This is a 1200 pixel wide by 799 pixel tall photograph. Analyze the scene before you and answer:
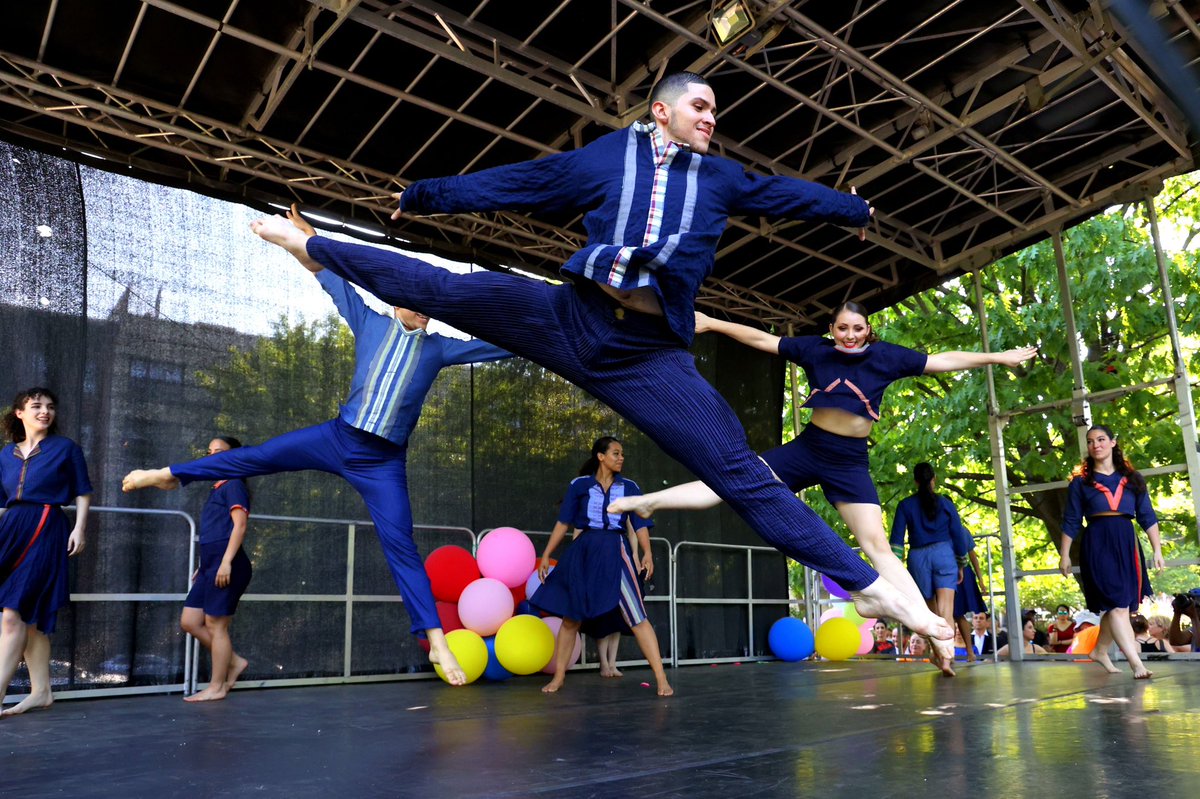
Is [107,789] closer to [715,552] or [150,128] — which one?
[150,128]

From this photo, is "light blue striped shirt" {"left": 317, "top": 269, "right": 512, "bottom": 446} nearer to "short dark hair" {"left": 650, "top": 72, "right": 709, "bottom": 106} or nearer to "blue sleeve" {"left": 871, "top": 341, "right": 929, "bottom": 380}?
"blue sleeve" {"left": 871, "top": 341, "right": 929, "bottom": 380}

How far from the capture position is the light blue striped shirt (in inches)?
175

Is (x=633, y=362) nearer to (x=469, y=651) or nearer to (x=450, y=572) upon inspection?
(x=469, y=651)

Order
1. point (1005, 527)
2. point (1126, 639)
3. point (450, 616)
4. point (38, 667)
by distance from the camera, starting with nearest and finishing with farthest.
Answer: point (38, 667), point (1126, 639), point (450, 616), point (1005, 527)

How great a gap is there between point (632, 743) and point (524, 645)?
356 centimetres

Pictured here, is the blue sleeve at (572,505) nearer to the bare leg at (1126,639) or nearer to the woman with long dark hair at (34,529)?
the woman with long dark hair at (34,529)

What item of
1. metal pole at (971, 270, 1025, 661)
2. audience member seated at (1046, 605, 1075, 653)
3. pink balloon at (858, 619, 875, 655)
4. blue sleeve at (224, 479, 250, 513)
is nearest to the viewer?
blue sleeve at (224, 479, 250, 513)

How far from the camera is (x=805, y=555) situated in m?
2.55

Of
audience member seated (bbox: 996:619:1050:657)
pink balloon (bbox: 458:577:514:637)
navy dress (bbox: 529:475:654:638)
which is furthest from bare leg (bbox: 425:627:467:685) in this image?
audience member seated (bbox: 996:619:1050:657)

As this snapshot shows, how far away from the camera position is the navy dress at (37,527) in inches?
180

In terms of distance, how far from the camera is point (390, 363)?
4633 mm

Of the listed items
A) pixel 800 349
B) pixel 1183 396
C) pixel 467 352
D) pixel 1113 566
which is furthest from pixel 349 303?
pixel 1183 396

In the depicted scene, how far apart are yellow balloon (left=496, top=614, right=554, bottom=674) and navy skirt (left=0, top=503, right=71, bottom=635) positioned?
9.76 ft

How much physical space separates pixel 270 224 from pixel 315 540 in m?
4.86
